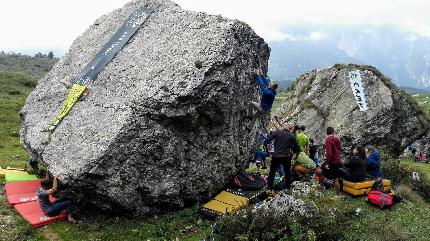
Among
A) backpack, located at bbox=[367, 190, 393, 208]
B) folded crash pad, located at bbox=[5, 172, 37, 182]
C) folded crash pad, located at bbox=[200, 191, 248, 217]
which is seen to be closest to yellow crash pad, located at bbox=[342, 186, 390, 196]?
backpack, located at bbox=[367, 190, 393, 208]

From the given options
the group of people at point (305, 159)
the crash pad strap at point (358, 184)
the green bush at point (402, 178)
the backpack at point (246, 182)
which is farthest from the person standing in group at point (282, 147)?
the green bush at point (402, 178)

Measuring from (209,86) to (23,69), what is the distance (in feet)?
578

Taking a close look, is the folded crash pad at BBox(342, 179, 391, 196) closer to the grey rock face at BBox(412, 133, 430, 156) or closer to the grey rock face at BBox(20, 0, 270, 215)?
the grey rock face at BBox(20, 0, 270, 215)

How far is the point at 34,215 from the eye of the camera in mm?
17297

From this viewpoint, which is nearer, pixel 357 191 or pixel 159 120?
pixel 159 120

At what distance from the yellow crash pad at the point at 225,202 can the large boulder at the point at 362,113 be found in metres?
13.0

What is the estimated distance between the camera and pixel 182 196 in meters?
18.4

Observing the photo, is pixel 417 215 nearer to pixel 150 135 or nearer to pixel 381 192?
pixel 381 192

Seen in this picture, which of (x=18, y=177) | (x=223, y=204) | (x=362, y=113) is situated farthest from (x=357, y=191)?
(x=18, y=177)

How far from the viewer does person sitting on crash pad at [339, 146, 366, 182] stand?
20.0 m

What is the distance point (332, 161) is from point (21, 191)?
14.3m

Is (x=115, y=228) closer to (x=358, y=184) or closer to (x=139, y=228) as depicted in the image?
(x=139, y=228)

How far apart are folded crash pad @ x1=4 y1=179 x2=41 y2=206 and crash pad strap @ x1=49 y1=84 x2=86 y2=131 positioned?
10.8ft

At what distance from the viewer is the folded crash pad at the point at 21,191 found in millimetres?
18766
